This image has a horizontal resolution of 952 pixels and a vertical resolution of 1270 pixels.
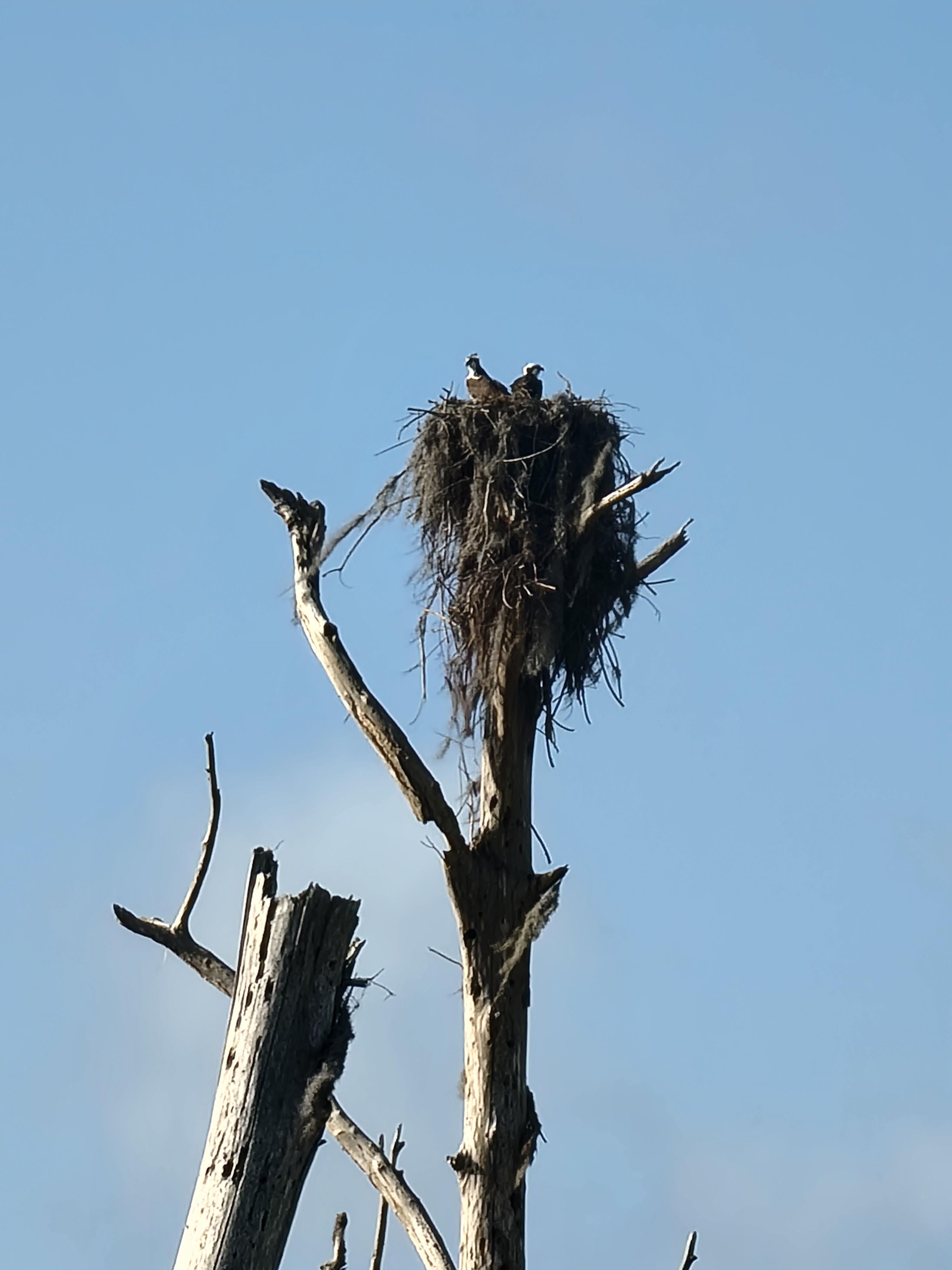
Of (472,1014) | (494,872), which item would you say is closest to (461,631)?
(494,872)

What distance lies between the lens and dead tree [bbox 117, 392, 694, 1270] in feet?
25.7

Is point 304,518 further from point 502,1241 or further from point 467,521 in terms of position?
point 502,1241

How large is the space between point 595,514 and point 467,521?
2.03ft

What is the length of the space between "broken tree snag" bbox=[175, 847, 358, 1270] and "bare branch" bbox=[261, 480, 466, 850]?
3.50 meters

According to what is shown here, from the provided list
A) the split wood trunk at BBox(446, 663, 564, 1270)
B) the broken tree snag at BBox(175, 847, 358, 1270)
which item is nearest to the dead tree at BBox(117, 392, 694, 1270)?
the split wood trunk at BBox(446, 663, 564, 1270)

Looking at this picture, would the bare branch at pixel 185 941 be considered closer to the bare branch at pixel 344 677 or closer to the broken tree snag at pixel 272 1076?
the bare branch at pixel 344 677

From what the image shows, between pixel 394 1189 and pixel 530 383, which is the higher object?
pixel 530 383

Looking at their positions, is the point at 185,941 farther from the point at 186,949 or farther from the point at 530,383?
the point at 530,383

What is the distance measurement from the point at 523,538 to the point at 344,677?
101cm

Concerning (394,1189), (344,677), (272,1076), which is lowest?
(272,1076)

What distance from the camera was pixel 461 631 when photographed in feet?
27.9

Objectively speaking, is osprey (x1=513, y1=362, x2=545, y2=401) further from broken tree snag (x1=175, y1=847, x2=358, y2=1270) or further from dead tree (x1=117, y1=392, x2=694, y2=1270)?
broken tree snag (x1=175, y1=847, x2=358, y2=1270)

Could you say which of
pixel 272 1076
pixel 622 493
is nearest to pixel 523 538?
pixel 622 493

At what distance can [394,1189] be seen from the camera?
828cm
